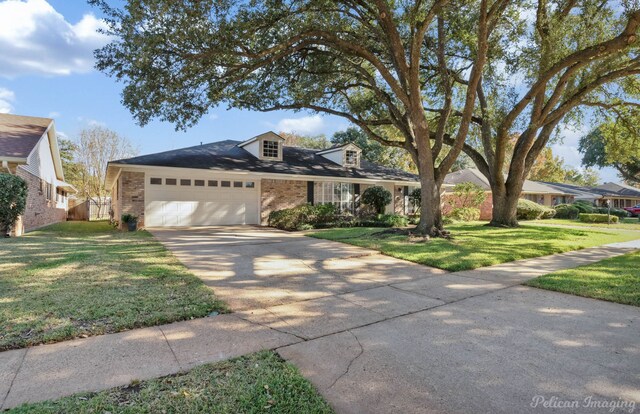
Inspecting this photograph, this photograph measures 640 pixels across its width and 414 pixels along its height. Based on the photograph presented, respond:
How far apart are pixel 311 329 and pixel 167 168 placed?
41.3 ft

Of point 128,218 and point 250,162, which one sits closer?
point 128,218

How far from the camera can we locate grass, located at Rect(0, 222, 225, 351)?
152 inches

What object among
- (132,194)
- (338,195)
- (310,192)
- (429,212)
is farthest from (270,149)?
(429,212)

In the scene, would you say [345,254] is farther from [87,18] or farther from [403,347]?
[87,18]

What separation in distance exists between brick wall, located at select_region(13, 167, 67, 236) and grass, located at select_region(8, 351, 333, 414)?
43.3ft

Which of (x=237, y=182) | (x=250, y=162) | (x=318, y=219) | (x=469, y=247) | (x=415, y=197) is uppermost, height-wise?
(x=250, y=162)

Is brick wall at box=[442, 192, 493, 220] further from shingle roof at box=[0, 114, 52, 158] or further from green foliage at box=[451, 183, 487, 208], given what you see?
shingle roof at box=[0, 114, 52, 158]

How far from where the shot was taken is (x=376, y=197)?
19469 millimetres

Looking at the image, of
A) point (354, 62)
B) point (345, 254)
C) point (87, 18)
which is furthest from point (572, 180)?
point (87, 18)

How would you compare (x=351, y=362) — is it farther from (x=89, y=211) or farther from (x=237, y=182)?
(x=89, y=211)

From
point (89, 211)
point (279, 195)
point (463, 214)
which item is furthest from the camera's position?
point (89, 211)

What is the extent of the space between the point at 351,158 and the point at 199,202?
9.80 m

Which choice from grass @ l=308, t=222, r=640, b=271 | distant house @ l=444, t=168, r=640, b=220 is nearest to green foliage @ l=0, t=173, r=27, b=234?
grass @ l=308, t=222, r=640, b=271

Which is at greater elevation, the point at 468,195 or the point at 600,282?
the point at 468,195
